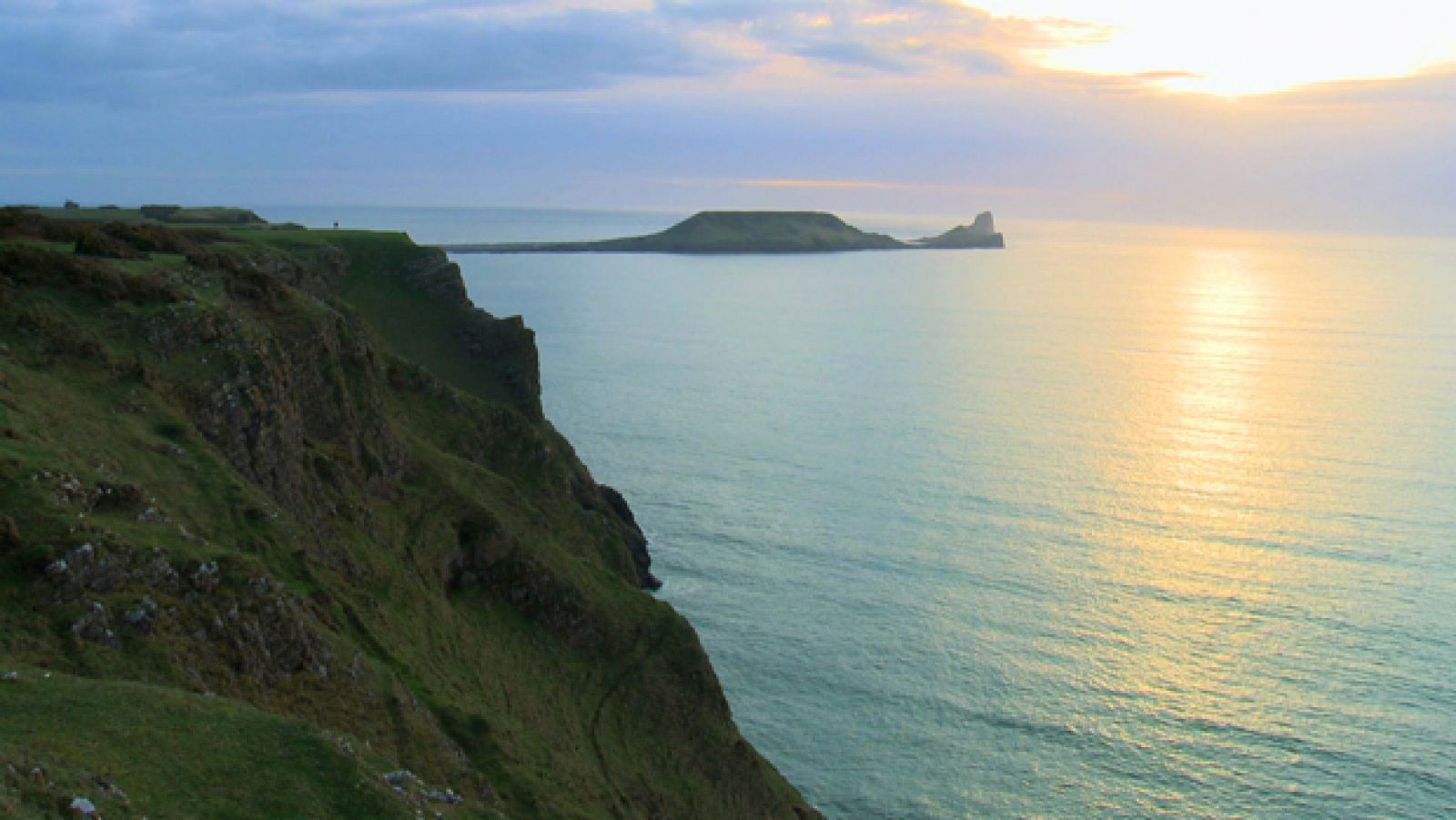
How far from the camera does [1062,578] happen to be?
65.8m

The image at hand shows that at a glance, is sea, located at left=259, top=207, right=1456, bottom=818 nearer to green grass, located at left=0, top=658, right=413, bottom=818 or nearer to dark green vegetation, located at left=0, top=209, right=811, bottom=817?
dark green vegetation, located at left=0, top=209, right=811, bottom=817

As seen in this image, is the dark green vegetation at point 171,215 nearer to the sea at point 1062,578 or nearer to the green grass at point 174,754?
the sea at point 1062,578

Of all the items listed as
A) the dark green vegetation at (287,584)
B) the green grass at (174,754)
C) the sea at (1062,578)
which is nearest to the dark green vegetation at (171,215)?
the sea at (1062,578)

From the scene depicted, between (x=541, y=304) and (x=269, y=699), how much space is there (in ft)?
580

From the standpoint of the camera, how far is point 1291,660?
54.9 metres

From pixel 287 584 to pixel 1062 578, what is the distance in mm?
49066

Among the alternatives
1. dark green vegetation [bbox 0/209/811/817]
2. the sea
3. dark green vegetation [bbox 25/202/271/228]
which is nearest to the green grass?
dark green vegetation [bbox 0/209/811/817]

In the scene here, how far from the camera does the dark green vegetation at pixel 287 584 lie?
20.7 metres

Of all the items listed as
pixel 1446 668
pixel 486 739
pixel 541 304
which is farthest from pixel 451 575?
pixel 541 304

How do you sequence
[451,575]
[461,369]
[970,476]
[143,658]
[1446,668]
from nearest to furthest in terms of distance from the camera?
Answer: [143,658], [451,575], [1446,668], [461,369], [970,476]

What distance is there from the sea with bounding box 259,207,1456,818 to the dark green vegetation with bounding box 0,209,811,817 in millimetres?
9637

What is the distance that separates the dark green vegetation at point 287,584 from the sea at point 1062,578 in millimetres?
9637

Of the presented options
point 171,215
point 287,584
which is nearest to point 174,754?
point 287,584

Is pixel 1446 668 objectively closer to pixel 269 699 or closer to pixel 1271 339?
pixel 269 699
